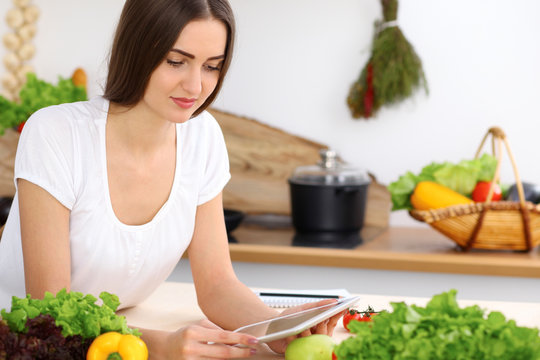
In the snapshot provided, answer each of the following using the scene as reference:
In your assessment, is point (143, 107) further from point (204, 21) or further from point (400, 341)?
point (400, 341)

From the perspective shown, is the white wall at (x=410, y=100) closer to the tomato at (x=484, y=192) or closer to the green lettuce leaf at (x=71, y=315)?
the tomato at (x=484, y=192)

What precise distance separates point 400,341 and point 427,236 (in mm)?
1835

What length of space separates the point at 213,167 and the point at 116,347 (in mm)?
670

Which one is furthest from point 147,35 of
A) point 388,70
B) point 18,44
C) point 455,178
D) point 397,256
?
point 18,44

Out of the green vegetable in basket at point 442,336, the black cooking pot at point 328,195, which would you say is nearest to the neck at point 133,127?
the green vegetable in basket at point 442,336

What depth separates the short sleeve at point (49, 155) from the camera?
49.9 inches

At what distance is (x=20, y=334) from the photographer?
882mm

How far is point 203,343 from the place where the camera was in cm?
104

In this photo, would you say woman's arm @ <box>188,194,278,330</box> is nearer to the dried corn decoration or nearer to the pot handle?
the pot handle

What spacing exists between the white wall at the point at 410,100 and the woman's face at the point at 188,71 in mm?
1449

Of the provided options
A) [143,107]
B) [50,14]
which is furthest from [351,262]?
[50,14]

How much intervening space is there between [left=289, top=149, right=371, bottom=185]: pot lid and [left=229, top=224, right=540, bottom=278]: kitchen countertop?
208 millimetres

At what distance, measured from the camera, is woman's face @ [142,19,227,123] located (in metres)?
1.23

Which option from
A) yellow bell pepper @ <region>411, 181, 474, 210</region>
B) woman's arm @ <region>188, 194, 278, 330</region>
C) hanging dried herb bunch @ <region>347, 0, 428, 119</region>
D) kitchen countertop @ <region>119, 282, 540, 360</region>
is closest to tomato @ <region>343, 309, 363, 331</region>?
kitchen countertop @ <region>119, 282, 540, 360</region>
